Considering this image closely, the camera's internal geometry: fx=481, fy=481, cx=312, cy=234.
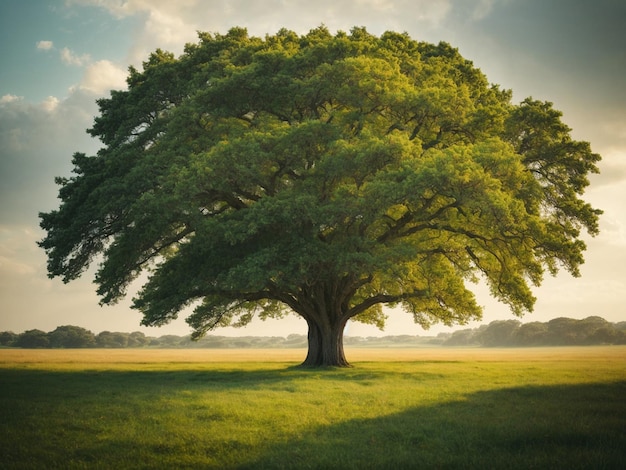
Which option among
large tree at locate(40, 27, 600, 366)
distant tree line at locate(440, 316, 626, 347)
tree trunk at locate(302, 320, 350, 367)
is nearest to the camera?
large tree at locate(40, 27, 600, 366)

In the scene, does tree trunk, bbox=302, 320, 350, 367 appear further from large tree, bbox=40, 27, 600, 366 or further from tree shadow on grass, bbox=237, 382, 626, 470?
tree shadow on grass, bbox=237, 382, 626, 470

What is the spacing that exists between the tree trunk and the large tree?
12cm

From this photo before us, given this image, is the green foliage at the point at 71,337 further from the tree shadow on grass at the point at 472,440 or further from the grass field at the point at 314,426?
the tree shadow on grass at the point at 472,440

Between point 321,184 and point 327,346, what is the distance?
10.6 meters

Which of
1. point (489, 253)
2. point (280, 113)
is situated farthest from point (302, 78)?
point (489, 253)

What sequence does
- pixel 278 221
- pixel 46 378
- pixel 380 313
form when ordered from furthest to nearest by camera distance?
pixel 380 313 → pixel 278 221 → pixel 46 378

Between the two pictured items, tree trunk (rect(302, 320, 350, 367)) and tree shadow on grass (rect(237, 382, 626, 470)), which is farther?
tree trunk (rect(302, 320, 350, 367))

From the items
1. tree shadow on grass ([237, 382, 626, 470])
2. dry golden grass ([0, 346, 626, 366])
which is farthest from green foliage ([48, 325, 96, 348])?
tree shadow on grass ([237, 382, 626, 470])

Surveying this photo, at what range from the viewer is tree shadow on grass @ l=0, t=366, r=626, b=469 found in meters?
8.41

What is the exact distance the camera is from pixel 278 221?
78.5ft

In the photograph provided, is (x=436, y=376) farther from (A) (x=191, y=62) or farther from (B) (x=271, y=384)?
(A) (x=191, y=62)

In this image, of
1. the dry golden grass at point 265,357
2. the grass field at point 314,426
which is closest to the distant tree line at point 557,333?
the dry golden grass at point 265,357

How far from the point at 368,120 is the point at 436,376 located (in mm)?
14632

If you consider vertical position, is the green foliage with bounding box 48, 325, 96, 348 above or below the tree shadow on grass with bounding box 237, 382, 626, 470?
below
